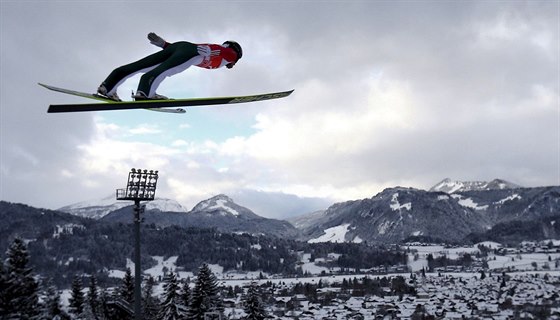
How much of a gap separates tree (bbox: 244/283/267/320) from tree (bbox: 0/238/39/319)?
51.1ft

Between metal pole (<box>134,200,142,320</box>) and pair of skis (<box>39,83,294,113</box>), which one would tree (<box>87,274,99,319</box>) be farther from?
pair of skis (<box>39,83,294,113</box>)

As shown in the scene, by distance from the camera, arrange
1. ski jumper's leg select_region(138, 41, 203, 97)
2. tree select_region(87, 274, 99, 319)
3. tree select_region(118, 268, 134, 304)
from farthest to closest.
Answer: tree select_region(87, 274, 99, 319) < tree select_region(118, 268, 134, 304) < ski jumper's leg select_region(138, 41, 203, 97)

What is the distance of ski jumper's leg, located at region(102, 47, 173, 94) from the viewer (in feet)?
30.9

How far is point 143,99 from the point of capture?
958 centimetres

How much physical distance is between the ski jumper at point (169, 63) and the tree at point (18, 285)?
30.5 metres

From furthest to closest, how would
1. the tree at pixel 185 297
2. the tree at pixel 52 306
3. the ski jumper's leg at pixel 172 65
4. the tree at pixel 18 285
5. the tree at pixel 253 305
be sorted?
1. the tree at pixel 52 306
2. the tree at pixel 185 297
3. the tree at pixel 253 305
4. the tree at pixel 18 285
5. the ski jumper's leg at pixel 172 65

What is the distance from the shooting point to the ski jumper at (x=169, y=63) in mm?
9250

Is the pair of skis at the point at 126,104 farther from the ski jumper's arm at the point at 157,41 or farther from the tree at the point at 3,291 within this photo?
the tree at the point at 3,291

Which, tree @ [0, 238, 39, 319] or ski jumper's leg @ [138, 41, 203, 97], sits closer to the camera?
ski jumper's leg @ [138, 41, 203, 97]

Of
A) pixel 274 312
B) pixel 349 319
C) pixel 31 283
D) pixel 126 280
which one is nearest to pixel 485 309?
pixel 349 319

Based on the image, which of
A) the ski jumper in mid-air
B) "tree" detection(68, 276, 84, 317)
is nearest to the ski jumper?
the ski jumper in mid-air

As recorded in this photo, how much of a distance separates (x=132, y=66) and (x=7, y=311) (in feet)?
102

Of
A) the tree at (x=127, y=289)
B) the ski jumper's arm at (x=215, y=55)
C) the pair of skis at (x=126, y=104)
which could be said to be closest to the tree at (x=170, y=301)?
the tree at (x=127, y=289)

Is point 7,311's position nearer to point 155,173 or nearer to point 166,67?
point 155,173
